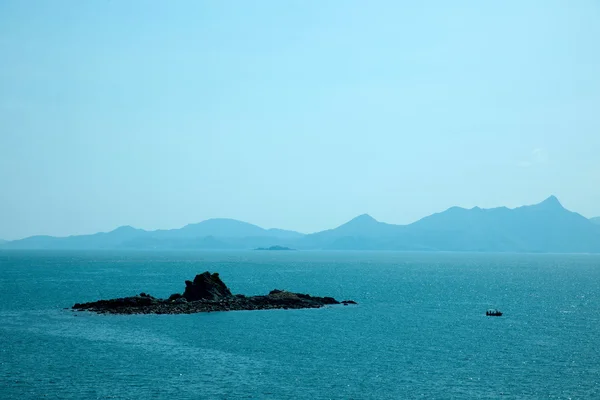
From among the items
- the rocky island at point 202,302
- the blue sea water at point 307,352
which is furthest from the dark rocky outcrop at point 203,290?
the blue sea water at point 307,352

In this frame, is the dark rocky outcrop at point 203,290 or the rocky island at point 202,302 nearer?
the rocky island at point 202,302

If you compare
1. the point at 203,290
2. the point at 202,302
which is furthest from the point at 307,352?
the point at 203,290

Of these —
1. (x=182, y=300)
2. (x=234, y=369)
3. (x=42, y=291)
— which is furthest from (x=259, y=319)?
(x=42, y=291)

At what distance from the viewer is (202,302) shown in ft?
358

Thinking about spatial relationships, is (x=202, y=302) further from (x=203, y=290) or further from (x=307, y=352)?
(x=307, y=352)

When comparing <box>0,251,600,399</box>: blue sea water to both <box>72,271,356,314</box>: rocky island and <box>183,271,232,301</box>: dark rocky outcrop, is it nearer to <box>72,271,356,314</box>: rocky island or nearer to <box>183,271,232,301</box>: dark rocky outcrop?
<box>72,271,356,314</box>: rocky island

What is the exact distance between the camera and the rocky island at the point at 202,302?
10238 centimetres

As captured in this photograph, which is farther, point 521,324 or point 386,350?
point 521,324

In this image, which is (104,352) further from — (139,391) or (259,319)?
(259,319)

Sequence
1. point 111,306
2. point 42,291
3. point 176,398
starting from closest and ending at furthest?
point 176,398, point 111,306, point 42,291

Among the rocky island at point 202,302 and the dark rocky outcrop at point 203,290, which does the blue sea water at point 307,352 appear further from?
the dark rocky outcrop at point 203,290

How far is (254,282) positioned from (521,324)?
9732 cm

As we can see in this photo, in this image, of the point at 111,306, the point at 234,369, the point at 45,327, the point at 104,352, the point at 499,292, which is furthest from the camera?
the point at 499,292

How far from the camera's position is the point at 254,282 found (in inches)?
6973
